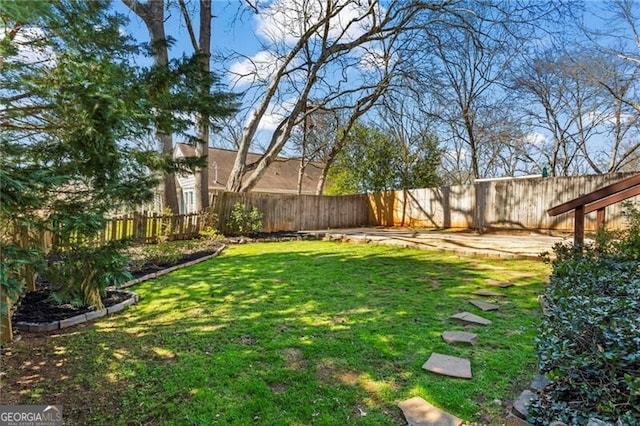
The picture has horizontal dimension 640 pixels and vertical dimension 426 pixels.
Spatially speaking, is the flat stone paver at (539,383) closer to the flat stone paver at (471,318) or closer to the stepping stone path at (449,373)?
the stepping stone path at (449,373)

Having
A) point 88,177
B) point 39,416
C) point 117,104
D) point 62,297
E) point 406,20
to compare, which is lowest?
point 39,416

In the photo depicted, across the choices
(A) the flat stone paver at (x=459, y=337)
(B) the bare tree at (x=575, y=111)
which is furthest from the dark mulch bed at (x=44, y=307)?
(B) the bare tree at (x=575, y=111)

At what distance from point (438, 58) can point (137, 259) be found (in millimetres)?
9788

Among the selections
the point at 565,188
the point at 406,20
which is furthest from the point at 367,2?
the point at 565,188

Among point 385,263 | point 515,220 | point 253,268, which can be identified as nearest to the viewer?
point 253,268

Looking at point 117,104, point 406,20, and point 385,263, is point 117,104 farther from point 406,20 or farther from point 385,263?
point 406,20

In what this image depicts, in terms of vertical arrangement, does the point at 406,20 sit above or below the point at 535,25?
above

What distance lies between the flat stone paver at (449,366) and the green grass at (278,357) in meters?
0.06

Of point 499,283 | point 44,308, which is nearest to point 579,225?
point 499,283

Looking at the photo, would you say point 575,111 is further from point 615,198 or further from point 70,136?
point 70,136

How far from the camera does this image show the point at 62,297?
2.48m

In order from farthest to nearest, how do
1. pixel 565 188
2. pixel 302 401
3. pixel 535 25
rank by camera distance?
pixel 565 188 → pixel 535 25 → pixel 302 401

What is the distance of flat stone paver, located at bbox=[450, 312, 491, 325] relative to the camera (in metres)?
3.12

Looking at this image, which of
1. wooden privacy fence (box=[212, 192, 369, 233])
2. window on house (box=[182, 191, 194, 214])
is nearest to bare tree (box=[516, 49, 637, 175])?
wooden privacy fence (box=[212, 192, 369, 233])
